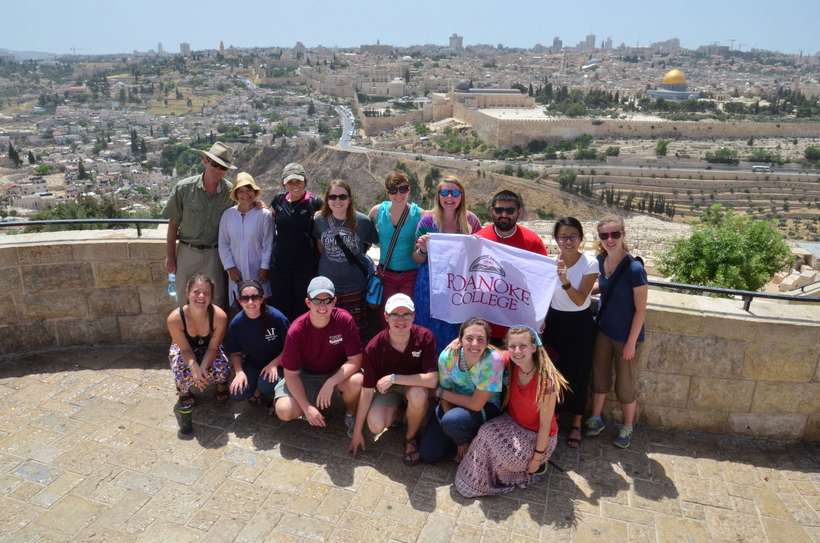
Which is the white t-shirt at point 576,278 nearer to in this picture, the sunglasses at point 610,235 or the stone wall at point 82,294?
the sunglasses at point 610,235

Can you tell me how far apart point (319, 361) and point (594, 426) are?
1399 mm

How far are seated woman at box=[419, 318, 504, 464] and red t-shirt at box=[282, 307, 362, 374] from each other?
0.46 m

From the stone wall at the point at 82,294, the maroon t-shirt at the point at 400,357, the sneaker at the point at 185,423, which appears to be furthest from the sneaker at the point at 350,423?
the stone wall at the point at 82,294

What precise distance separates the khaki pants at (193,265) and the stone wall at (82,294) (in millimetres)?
343

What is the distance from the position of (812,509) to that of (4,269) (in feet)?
14.3

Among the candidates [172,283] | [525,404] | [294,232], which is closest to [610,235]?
[525,404]

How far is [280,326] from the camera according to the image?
3215mm

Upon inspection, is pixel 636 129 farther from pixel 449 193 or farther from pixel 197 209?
pixel 197 209

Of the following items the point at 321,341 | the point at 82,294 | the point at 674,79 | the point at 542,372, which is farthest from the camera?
the point at 674,79

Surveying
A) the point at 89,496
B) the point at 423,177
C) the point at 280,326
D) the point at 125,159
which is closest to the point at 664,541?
the point at 280,326

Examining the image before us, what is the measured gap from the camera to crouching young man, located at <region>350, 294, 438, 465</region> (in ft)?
9.16

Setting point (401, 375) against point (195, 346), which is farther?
point (195, 346)

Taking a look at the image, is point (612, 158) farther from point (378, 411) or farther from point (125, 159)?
point (378, 411)

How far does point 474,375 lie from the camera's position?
2.72m
